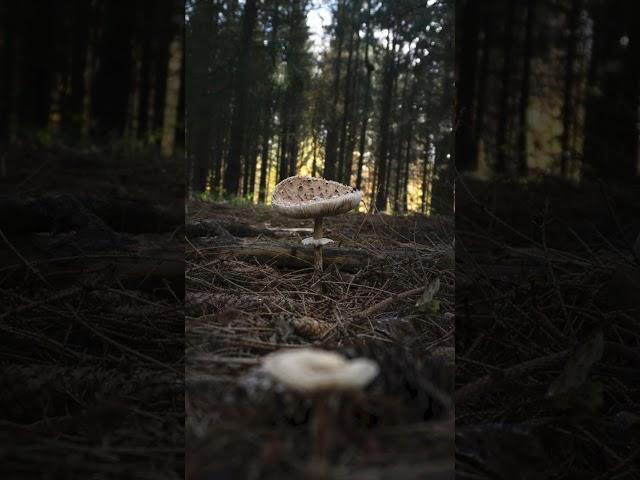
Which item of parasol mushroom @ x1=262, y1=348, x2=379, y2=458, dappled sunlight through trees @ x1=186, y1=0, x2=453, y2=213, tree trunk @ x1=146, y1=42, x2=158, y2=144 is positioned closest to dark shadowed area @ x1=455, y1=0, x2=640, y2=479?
dappled sunlight through trees @ x1=186, y1=0, x2=453, y2=213

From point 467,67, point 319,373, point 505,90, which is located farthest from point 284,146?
point 505,90

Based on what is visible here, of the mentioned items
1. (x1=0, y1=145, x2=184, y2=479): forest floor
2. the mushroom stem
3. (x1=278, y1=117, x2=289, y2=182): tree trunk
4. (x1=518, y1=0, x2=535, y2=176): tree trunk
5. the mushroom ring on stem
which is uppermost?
(x1=518, y1=0, x2=535, y2=176): tree trunk

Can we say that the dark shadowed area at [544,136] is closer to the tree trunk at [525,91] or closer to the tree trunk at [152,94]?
the tree trunk at [525,91]

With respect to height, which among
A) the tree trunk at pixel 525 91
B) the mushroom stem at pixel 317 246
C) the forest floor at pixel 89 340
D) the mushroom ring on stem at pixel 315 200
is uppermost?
the tree trunk at pixel 525 91

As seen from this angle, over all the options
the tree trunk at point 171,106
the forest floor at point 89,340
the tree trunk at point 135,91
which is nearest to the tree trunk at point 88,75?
the tree trunk at point 135,91

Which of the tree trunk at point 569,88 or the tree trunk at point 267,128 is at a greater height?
the tree trunk at point 569,88

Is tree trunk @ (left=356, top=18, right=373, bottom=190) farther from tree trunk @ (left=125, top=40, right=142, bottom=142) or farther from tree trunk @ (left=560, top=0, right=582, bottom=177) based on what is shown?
tree trunk @ (left=125, top=40, right=142, bottom=142)
